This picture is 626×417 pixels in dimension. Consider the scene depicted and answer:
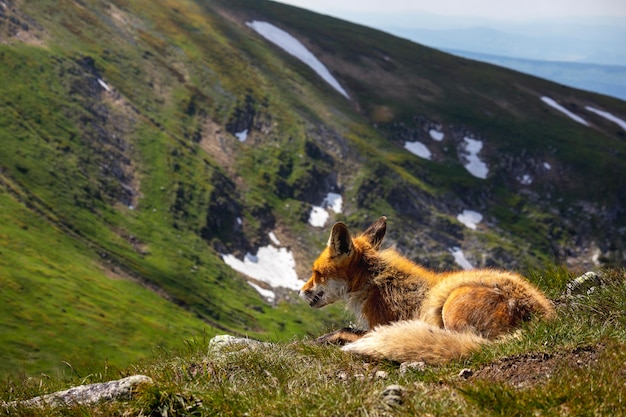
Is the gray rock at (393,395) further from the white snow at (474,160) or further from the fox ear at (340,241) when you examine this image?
the white snow at (474,160)

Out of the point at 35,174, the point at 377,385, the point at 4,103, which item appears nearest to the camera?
the point at 377,385

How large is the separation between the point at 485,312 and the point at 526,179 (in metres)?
184

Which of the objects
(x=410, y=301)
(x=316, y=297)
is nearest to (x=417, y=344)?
(x=410, y=301)

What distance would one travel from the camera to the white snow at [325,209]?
6014 inches

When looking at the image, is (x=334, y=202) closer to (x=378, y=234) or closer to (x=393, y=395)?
(x=378, y=234)

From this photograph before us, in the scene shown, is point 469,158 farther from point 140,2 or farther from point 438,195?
point 140,2

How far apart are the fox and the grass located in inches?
13.5

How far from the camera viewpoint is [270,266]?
13962 centimetres

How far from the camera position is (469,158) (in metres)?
190

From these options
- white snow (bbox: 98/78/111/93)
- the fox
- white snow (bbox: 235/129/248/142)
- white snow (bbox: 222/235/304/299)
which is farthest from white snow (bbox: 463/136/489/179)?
the fox

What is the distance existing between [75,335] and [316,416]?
281ft

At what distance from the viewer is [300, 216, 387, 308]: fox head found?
506 inches

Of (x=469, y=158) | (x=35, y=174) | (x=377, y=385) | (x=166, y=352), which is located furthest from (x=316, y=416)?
(x=469, y=158)

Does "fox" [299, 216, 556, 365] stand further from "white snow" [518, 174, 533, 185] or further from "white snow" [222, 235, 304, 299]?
"white snow" [518, 174, 533, 185]
